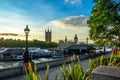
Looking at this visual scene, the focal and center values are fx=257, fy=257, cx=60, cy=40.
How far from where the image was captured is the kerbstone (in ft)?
14.4

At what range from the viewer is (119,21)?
36.3 m

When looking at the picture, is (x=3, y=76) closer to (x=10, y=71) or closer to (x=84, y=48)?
(x=10, y=71)

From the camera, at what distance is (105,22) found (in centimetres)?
3662

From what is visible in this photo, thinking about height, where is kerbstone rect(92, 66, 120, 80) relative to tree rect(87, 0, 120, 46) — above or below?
below

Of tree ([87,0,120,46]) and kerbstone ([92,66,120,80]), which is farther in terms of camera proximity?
tree ([87,0,120,46])

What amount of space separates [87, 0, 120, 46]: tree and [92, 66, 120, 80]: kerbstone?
3215 centimetres

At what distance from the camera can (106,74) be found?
177 inches

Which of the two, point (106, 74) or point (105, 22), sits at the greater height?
point (105, 22)

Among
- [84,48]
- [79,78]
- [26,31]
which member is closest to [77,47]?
[84,48]

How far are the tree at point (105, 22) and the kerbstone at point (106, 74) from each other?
3215cm

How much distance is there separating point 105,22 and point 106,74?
32.8 metres

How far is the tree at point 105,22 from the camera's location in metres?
36.3

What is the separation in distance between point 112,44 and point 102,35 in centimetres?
202

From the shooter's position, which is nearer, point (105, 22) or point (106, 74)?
point (106, 74)
